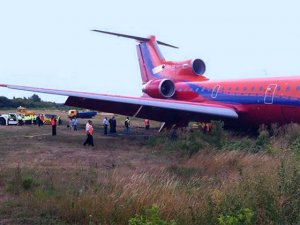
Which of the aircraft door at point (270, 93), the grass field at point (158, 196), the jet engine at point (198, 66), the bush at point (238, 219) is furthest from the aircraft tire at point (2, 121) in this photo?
the bush at point (238, 219)

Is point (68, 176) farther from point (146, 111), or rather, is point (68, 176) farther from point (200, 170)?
point (146, 111)

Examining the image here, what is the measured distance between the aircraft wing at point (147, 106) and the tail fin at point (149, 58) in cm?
688

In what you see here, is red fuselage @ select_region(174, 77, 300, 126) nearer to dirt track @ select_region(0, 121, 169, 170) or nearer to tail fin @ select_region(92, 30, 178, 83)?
dirt track @ select_region(0, 121, 169, 170)

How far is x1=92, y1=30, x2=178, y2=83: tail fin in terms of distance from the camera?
104 feet

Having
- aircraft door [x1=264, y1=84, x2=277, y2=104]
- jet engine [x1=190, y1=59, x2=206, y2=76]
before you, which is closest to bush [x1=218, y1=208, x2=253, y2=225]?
aircraft door [x1=264, y1=84, x2=277, y2=104]

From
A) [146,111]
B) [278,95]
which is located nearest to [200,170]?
[278,95]

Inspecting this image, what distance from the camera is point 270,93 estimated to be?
20688mm

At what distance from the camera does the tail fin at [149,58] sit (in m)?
31.7

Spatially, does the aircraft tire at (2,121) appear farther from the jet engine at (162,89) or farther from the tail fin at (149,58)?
the jet engine at (162,89)

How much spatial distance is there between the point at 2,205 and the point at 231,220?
12.7 ft

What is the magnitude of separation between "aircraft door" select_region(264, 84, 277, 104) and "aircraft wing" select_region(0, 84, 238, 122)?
6.17 ft

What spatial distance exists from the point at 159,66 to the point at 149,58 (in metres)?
1.31

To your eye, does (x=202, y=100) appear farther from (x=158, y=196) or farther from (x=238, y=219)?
(x=238, y=219)

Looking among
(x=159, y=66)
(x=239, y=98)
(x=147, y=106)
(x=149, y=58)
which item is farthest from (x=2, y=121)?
(x=239, y=98)
